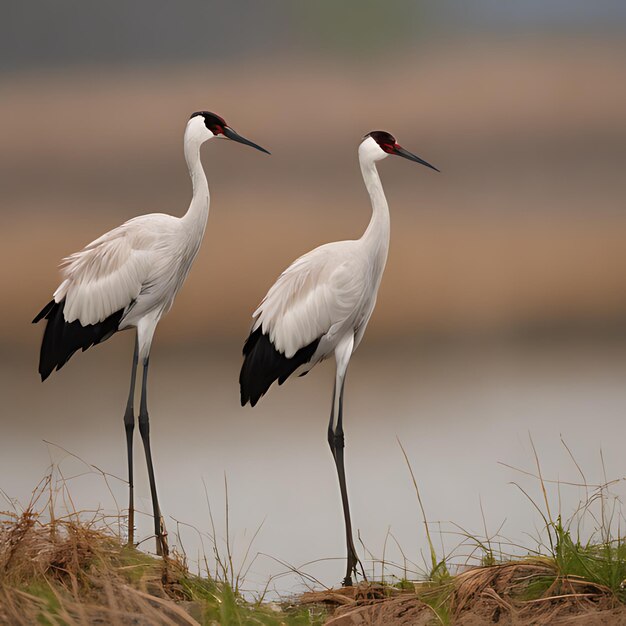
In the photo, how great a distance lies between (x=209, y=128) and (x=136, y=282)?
2.41 ft

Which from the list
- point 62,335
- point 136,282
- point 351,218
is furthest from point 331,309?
point 62,335

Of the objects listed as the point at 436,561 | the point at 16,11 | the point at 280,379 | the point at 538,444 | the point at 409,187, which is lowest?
the point at 436,561

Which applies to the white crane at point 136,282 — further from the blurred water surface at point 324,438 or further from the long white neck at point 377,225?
the long white neck at point 377,225

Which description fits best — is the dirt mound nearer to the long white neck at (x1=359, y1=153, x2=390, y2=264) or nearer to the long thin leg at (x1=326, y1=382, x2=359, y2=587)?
the long thin leg at (x1=326, y1=382, x2=359, y2=587)

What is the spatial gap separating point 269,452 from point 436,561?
88 centimetres

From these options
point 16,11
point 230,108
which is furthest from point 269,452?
point 16,11

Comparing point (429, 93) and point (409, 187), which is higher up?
point (429, 93)

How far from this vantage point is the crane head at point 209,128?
4328mm

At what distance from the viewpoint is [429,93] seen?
15.3ft

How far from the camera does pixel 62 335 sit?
4.38 metres

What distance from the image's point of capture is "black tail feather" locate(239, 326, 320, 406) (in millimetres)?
4176

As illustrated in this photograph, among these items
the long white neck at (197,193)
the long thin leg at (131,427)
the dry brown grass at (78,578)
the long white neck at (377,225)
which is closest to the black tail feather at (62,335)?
the long thin leg at (131,427)

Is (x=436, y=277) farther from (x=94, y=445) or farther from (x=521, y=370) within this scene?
(x=94, y=445)

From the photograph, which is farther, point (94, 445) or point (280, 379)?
point (94, 445)
